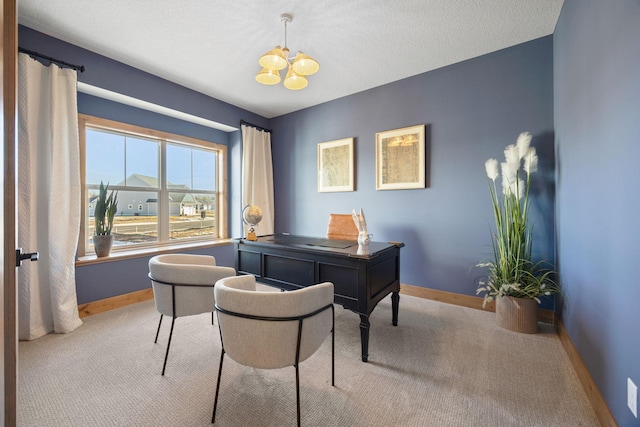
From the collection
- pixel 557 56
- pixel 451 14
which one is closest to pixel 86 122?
pixel 451 14

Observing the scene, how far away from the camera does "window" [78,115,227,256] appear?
3090mm

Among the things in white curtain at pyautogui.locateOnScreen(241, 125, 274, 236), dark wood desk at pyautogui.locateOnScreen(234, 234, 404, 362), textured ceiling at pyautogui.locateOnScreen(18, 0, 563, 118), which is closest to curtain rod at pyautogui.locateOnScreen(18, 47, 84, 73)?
textured ceiling at pyautogui.locateOnScreen(18, 0, 563, 118)

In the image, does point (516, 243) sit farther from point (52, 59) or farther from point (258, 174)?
point (52, 59)

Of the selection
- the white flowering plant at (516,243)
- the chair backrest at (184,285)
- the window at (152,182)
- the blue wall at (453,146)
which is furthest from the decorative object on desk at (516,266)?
the window at (152,182)

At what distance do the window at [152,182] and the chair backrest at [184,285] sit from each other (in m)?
1.87

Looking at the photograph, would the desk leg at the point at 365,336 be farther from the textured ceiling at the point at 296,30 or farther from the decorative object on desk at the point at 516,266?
the textured ceiling at the point at 296,30

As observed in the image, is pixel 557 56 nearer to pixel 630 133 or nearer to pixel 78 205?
pixel 630 133

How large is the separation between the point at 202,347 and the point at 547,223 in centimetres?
330

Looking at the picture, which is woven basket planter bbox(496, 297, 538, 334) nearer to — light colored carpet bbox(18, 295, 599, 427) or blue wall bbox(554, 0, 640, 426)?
light colored carpet bbox(18, 295, 599, 427)

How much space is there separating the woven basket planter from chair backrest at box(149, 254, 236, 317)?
2.40m

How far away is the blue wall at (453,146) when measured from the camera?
102 inches

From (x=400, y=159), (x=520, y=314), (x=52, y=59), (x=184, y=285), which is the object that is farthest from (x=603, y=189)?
(x=52, y=59)

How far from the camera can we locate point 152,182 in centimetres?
367

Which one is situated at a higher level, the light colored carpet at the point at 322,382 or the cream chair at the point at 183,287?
the cream chair at the point at 183,287
